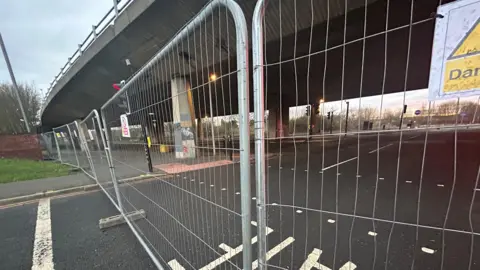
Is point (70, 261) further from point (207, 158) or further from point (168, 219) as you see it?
point (207, 158)

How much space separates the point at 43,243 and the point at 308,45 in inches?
320

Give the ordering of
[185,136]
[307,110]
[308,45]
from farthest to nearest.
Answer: [308,45] < [185,136] < [307,110]

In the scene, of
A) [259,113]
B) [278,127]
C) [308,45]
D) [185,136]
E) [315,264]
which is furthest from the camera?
[308,45]

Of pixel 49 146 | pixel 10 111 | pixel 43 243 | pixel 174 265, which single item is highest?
pixel 10 111

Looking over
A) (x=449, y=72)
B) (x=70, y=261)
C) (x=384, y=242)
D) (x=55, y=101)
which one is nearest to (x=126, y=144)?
(x=70, y=261)

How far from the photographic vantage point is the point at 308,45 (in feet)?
23.5

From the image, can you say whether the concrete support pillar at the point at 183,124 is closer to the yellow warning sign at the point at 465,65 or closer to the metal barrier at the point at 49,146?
the yellow warning sign at the point at 465,65

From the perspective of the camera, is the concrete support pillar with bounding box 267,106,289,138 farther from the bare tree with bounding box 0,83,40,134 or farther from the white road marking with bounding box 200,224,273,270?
the bare tree with bounding box 0,83,40,134

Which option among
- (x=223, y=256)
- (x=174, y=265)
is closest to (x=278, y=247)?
(x=223, y=256)

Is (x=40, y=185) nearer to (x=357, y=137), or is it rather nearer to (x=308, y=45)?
(x=357, y=137)

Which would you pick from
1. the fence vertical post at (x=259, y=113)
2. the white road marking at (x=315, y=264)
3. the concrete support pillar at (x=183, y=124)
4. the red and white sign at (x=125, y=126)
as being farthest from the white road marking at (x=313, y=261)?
the red and white sign at (x=125, y=126)

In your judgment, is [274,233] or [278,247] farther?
[274,233]

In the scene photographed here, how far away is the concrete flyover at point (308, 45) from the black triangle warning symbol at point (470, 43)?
622mm

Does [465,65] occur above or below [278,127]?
above
